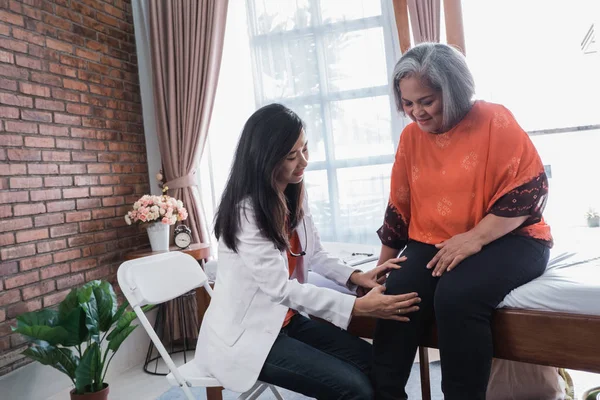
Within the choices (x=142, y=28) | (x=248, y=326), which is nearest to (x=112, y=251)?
(x=142, y=28)

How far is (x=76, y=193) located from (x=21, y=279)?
57 cm

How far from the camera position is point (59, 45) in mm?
2709

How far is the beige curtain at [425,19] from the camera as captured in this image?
113 inches

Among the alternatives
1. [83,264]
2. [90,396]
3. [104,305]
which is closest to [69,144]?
[83,264]

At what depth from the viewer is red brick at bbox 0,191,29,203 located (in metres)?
2.32

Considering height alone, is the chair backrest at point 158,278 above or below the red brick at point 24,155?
below

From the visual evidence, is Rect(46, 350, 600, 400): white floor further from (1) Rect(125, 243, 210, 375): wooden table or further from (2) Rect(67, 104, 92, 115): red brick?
(2) Rect(67, 104, 92, 115): red brick

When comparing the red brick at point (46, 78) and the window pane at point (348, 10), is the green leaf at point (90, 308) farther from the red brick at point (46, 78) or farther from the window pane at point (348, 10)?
the window pane at point (348, 10)

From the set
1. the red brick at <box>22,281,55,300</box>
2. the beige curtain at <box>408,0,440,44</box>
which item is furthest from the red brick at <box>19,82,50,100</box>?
the beige curtain at <box>408,0,440,44</box>

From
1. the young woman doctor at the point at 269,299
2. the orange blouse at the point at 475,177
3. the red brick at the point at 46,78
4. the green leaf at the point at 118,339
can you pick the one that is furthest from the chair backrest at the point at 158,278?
the red brick at the point at 46,78

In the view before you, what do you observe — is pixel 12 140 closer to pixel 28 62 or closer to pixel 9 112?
pixel 9 112

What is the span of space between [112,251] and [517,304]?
2417 mm

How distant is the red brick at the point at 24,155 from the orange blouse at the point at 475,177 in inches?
74.6

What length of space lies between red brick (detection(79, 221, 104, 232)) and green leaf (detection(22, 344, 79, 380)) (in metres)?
0.83
